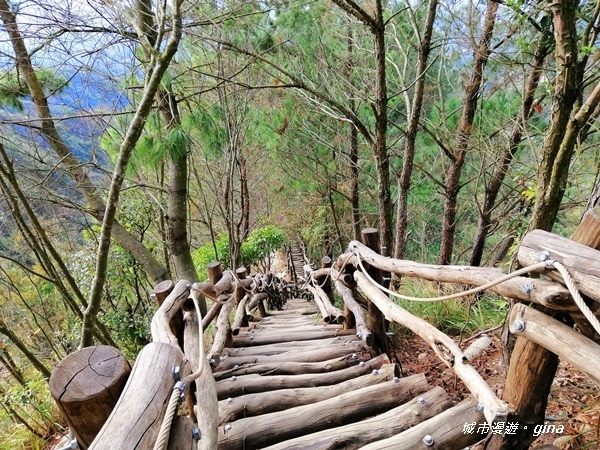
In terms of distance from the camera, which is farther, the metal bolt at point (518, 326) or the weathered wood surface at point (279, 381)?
the weathered wood surface at point (279, 381)

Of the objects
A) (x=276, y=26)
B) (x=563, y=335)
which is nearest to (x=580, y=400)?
(x=563, y=335)

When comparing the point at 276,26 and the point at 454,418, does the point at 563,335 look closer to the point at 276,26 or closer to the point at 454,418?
the point at 454,418

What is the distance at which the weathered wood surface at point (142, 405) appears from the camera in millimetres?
800

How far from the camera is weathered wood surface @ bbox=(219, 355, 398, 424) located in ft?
6.04

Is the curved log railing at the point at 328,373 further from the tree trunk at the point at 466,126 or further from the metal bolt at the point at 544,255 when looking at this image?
the tree trunk at the point at 466,126

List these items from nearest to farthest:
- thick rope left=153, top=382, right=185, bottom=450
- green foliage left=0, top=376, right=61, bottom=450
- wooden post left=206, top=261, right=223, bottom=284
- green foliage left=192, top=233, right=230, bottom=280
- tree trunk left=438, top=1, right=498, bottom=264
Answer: thick rope left=153, top=382, right=185, bottom=450 → green foliage left=0, top=376, right=61, bottom=450 → wooden post left=206, top=261, right=223, bottom=284 → tree trunk left=438, top=1, right=498, bottom=264 → green foliage left=192, top=233, right=230, bottom=280

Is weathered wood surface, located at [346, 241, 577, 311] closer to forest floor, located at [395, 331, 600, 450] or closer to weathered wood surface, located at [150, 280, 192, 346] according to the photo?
forest floor, located at [395, 331, 600, 450]

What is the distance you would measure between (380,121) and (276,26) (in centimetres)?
259

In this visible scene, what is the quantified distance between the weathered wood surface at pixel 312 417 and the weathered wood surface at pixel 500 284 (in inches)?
26.4

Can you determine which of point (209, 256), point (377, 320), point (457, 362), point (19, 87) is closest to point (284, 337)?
point (377, 320)

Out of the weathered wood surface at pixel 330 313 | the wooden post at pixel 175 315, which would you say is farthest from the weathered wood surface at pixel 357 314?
the wooden post at pixel 175 315

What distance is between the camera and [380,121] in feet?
12.3

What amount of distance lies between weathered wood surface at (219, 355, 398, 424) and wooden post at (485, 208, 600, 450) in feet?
1.83

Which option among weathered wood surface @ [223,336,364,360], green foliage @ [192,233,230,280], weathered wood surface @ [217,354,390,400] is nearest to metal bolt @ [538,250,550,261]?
weathered wood surface @ [217,354,390,400]
